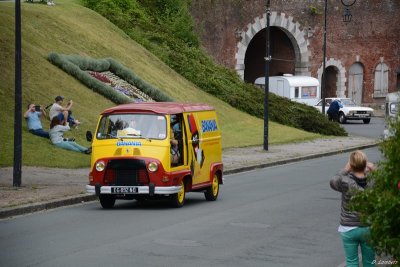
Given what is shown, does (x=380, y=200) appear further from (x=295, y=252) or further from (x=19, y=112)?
(x=19, y=112)

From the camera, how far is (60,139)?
28.8 metres

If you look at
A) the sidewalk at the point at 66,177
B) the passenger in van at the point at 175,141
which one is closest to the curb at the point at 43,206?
the sidewalk at the point at 66,177

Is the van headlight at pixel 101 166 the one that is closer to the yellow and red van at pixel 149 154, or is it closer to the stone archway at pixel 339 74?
the yellow and red van at pixel 149 154

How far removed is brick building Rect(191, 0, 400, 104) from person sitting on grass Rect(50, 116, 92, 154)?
3469cm

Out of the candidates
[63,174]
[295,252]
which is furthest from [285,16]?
[295,252]

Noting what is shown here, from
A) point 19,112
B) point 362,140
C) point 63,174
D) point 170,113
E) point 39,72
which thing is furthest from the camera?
point 362,140

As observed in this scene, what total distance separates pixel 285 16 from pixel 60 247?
5451 centimetres

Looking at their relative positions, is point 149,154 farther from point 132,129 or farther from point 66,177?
point 66,177

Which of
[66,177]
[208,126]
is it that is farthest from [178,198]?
[66,177]

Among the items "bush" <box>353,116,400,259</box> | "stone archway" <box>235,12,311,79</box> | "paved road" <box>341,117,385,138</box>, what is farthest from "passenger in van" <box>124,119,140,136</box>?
"stone archway" <box>235,12,311,79</box>

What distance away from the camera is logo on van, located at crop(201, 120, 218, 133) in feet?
70.4

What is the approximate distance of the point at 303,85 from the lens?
210 ft

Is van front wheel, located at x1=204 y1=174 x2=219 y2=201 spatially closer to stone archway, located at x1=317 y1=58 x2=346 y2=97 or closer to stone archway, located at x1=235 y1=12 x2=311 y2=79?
stone archway, located at x1=235 y1=12 x2=311 y2=79

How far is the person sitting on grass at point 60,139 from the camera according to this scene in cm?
2862
